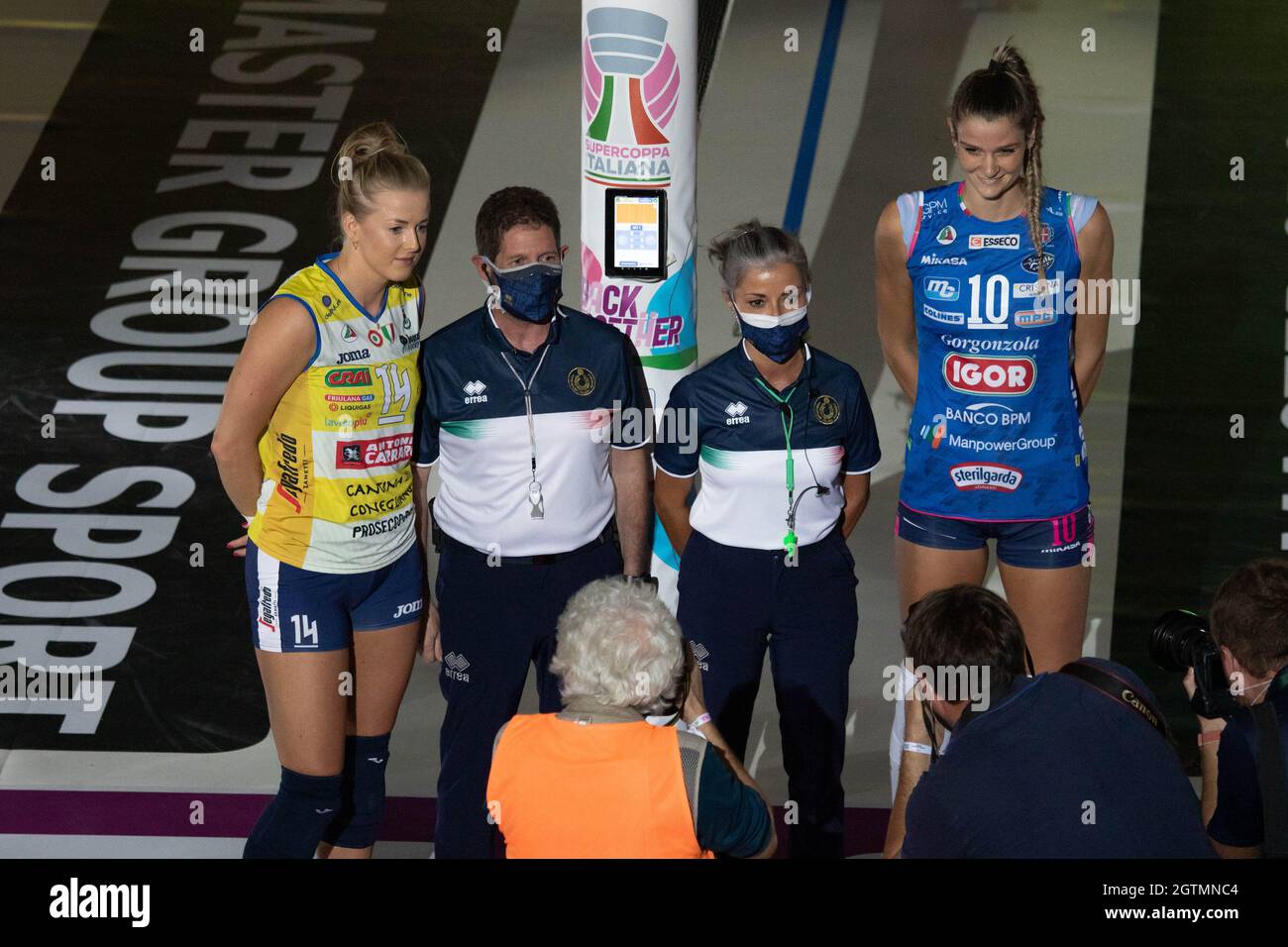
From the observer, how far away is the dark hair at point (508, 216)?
3.95m

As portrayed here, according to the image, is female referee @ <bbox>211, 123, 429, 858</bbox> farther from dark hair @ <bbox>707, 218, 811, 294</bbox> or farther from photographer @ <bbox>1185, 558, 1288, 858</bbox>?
photographer @ <bbox>1185, 558, 1288, 858</bbox>

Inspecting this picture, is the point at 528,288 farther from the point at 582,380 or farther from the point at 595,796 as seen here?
the point at 595,796

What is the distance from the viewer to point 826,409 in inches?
163

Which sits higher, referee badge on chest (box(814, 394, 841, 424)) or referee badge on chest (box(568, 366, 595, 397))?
referee badge on chest (box(568, 366, 595, 397))

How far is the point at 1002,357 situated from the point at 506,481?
4.39 feet

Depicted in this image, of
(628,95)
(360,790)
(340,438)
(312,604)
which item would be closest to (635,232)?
(628,95)

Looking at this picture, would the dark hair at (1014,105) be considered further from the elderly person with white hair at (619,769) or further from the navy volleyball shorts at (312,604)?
the navy volleyball shorts at (312,604)

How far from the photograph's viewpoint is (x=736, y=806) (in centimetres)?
299

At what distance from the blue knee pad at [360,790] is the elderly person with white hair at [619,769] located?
3.63 feet

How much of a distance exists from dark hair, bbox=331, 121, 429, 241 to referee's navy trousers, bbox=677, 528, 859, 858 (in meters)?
1.24

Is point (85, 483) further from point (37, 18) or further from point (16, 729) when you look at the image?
point (37, 18)

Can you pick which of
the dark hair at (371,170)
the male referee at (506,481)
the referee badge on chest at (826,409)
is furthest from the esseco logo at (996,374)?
the dark hair at (371,170)

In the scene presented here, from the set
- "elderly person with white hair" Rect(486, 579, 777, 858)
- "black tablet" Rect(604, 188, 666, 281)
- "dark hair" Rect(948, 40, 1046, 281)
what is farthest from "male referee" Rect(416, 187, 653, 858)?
"dark hair" Rect(948, 40, 1046, 281)

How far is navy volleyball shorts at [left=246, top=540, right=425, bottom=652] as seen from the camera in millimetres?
3822
